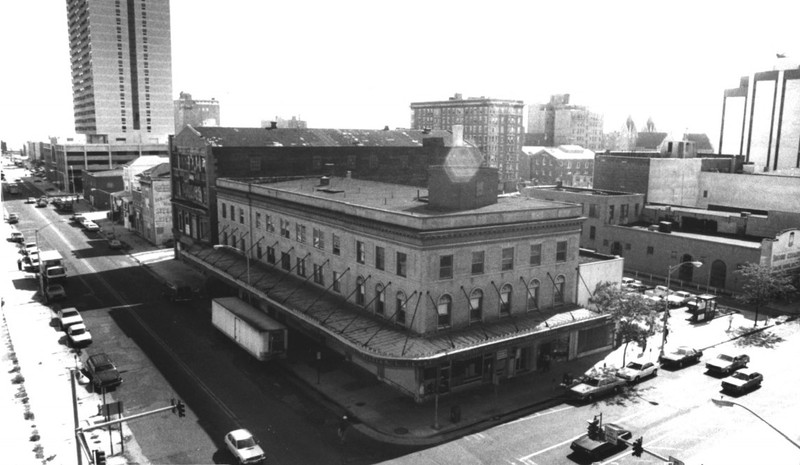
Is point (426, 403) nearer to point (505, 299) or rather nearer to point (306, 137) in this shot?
point (505, 299)

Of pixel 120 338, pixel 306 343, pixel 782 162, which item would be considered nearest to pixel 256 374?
pixel 306 343

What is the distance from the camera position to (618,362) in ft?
151

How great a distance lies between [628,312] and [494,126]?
131 m

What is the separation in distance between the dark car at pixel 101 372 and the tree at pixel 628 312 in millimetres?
34882

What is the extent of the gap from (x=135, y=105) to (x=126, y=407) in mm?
177430

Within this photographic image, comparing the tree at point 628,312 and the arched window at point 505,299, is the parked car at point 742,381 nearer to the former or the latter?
the tree at point 628,312

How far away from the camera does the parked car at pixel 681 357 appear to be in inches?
1791

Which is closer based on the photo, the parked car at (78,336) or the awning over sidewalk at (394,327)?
the awning over sidewalk at (394,327)

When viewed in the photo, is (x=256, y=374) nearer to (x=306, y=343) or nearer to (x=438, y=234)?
(x=306, y=343)

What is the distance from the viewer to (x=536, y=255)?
44.0 metres

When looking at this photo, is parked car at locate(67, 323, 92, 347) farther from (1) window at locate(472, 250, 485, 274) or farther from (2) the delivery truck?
(1) window at locate(472, 250, 485, 274)

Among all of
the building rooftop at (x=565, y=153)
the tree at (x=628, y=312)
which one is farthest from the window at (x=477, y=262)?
the building rooftop at (x=565, y=153)

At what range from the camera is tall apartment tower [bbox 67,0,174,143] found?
7170 inches

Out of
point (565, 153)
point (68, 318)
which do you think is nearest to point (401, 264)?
point (68, 318)
